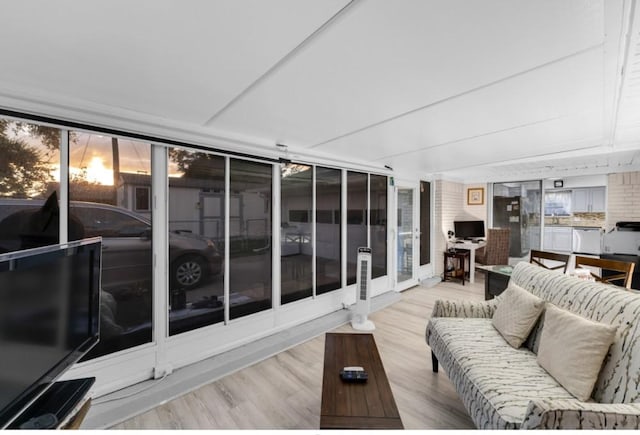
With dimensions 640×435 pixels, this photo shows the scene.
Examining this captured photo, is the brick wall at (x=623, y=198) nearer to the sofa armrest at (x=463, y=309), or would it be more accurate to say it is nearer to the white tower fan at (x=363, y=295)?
the sofa armrest at (x=463, y=309)

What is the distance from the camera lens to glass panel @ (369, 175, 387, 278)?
4.36m

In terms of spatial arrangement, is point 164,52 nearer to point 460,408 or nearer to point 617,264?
point 460,408

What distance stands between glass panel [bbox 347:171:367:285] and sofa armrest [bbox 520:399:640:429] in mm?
2955

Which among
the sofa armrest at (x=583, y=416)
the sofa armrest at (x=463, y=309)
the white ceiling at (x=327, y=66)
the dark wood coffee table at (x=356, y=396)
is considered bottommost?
the dark wood coffee table at (x=356, y=396)

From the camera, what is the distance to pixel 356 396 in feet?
4.90

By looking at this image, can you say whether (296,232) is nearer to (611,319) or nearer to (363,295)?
(363,295)

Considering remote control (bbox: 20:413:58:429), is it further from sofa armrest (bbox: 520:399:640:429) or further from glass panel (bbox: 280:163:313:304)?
glass panel (bbox: 280:163:313:304)

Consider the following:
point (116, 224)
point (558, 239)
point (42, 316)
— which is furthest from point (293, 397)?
point (558, 239)

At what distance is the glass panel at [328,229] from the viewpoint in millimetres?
3643

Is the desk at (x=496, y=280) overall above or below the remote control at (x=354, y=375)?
above

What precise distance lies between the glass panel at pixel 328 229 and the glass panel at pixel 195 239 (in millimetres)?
1396

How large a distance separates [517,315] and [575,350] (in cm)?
52

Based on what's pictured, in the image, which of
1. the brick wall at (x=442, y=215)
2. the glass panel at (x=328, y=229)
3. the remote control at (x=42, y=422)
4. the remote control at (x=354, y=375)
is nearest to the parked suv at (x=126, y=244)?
the remote control at (x=42, y=422)

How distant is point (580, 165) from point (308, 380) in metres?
5.58
